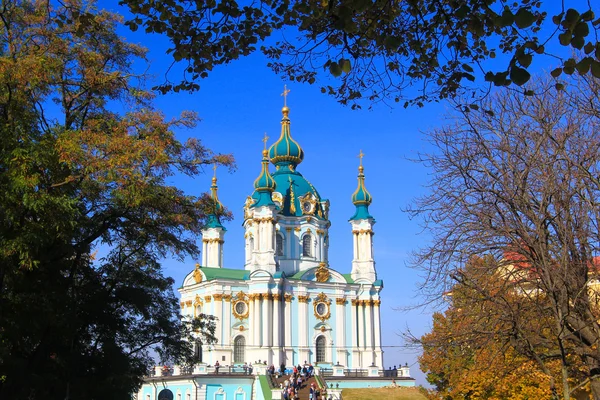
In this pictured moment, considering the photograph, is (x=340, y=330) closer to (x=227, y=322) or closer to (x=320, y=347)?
(x=320, y=347)

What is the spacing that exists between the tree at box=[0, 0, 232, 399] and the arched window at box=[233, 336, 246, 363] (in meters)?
28.1

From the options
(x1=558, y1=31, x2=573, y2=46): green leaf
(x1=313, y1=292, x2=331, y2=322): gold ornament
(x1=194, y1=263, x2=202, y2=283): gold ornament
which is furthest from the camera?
(x1=194, y1=263, x2=202, y2=283): gold ornament

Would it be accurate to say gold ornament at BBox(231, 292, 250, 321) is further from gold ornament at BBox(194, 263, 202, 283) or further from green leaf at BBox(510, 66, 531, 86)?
green leaf at BBox(510, 66, 531, 86)

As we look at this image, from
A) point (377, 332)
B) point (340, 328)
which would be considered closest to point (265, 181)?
point (340, 328)

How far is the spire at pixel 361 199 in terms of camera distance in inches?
2131

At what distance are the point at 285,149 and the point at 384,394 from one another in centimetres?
2173

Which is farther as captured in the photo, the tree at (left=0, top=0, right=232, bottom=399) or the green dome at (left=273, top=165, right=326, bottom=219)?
the green dome at (left=273, top=165, right=326, bottom=219)

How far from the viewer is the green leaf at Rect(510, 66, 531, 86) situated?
21.2 feet

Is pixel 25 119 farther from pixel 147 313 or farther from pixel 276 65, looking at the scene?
pixel 276 65

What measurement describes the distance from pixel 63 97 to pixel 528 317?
11850 millimetres

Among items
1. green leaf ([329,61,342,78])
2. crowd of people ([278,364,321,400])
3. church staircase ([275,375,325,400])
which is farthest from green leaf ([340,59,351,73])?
church staircase ([275,375,325,400])

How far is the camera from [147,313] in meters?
18.5

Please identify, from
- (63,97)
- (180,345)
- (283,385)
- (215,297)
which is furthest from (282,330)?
(63,97)

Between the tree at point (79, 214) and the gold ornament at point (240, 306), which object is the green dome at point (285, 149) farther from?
the tree at point (79, 214)
